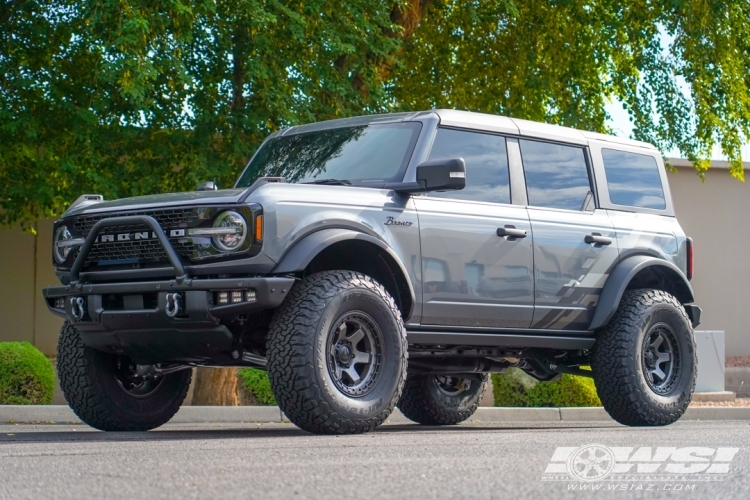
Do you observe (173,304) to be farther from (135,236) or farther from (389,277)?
(389,277)

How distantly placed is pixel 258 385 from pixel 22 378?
2.47 meters

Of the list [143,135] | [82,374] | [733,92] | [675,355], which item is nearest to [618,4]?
[733,92]

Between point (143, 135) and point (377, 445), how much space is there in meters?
7.78

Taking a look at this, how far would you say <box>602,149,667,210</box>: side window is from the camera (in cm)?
971

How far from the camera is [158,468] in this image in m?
5.28

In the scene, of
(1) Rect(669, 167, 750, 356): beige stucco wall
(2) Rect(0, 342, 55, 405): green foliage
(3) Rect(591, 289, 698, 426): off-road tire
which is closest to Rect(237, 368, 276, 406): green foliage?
(2) Rect(0, 342, 55, 405): green foliage

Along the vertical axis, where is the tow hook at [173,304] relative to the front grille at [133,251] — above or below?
below

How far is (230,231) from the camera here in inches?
278

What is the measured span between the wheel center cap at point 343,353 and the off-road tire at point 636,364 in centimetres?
255

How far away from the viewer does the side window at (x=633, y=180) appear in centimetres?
→ 971

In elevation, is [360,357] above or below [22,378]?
above

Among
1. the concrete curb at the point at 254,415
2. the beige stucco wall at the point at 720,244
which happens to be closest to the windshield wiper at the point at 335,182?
the concrete curb at the point at 254,415

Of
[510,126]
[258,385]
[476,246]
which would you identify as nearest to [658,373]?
[476,246]

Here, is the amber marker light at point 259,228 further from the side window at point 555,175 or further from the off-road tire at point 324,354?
the side window at point 555,175
